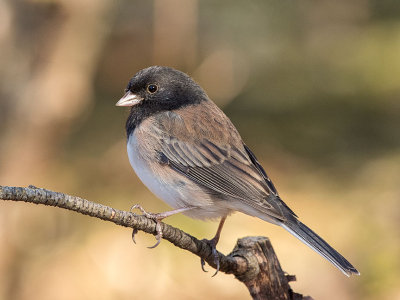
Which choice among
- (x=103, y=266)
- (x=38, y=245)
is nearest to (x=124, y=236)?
(x=103, y=266)

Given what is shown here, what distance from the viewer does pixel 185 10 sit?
624 centimetres

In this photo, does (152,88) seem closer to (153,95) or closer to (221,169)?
(153,95)

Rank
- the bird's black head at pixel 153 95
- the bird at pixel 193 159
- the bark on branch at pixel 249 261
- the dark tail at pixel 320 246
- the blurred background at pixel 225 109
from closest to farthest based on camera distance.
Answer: the bark on branch at pixel 249 261 → the dark tail at pixel 320 246 → the bird at pixel 193 159 → the bird's black head at pixel 153 95 → the blurred background at pixel 225 109

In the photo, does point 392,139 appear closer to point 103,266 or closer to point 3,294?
point 103,266

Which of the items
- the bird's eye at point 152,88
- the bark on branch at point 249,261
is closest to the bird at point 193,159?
the bird's eye at point 152,88

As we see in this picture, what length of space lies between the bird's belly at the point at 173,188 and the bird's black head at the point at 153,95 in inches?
9.5

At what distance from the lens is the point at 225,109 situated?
633 cm

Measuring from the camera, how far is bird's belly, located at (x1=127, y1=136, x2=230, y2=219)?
2.72 meters

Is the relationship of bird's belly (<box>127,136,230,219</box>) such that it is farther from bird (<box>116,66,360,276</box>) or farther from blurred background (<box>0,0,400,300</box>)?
blurred background (<box>0,0,400,300</box>)

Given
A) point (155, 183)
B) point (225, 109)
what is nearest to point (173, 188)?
point (155, 183)

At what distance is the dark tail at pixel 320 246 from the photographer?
2.46m

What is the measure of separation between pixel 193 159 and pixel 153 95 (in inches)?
15.0

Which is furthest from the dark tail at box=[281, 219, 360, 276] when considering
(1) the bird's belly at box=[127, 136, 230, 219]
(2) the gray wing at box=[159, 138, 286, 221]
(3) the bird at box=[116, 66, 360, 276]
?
(1) the bird's belly at box=[127, 136, 230, 219]

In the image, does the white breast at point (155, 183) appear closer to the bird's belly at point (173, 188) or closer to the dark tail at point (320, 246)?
the bird's belly at point (173, 188)
